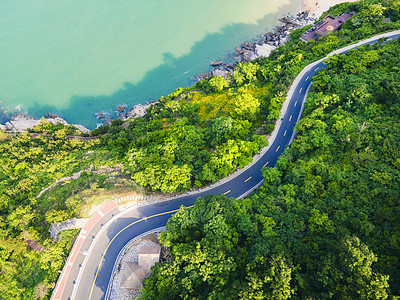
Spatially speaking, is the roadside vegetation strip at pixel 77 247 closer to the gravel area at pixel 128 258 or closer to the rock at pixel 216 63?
the gravel area at pixel 128 258

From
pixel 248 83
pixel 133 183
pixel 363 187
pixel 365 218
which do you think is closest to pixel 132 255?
pixel 133 183

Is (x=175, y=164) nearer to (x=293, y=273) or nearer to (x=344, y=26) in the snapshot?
(x=293, y=273)

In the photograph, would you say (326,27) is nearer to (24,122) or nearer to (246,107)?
(246,107)

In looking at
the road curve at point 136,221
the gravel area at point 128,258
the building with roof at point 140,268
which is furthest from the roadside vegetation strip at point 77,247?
the building with roof at point 140,268

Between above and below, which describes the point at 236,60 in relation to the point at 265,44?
below

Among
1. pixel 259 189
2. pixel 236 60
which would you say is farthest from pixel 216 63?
pixel 259 189

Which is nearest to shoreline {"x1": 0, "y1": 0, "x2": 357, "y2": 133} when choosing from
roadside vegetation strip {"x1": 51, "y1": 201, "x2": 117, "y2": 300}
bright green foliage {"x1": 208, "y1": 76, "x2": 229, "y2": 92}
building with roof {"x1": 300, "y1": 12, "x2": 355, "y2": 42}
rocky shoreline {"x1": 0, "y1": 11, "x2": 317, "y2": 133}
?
rocky shoreline {"x1": 0, "y1": 11, "x2": 317, "y2": 133}

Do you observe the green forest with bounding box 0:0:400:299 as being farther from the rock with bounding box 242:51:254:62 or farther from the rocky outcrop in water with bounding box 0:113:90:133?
the rock with bounding box 242:51:254:62

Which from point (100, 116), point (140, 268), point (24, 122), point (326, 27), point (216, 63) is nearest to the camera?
point (140, 268)
